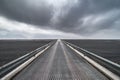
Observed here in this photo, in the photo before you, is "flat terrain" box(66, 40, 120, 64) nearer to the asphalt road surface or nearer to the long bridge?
the long bridge

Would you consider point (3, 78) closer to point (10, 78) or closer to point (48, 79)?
point (10, 78)

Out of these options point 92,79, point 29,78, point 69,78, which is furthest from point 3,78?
point 92,79

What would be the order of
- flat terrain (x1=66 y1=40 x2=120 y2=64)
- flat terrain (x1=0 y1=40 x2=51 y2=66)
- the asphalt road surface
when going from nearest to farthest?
the asphalt road surface, flat terrain (x1=0 y1=40 x2=51 y2=66), flat terrain (x1=66 y1=40 x2=120 y2=64)

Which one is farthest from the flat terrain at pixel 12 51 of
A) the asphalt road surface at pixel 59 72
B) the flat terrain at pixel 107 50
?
the flat terrain at pixel 107 50

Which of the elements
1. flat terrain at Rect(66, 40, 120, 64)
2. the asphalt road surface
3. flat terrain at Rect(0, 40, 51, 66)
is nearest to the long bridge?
the asphalt road surface

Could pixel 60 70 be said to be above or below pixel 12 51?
above

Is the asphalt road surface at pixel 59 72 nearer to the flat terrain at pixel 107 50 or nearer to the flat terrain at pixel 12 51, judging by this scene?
the flat terrain at pixel 12 51

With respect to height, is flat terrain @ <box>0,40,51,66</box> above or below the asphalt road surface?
below

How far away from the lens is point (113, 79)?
8016 millimetres

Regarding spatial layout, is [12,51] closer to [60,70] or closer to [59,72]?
[60,70]

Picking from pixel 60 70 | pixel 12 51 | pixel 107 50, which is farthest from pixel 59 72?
pixel 107 50

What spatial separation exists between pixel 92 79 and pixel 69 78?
39.7 inches

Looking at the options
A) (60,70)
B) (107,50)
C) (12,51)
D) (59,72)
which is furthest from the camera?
(107,50)

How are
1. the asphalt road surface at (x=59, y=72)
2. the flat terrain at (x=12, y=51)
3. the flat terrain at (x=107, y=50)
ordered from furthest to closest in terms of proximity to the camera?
the flat terrain at (x=107, y=50), the flat terrain at (x=12, y=51), the asphalt road surface at (x=59, y=72)
